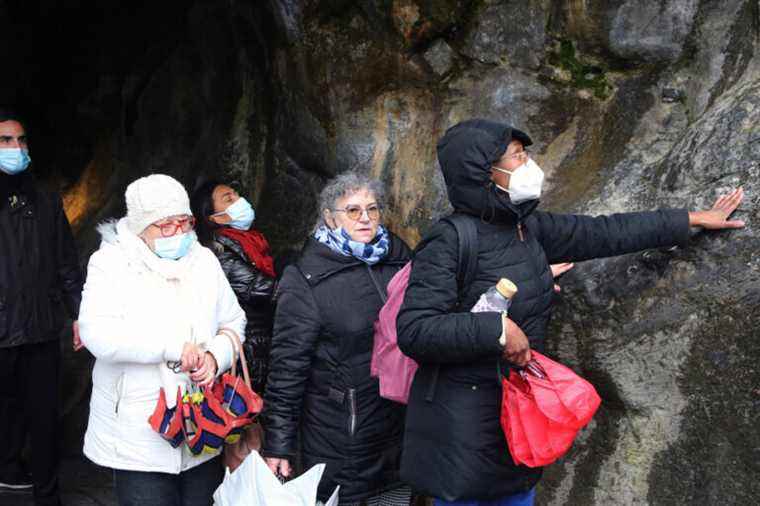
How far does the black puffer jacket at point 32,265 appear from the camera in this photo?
491cm

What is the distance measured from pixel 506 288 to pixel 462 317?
18cm

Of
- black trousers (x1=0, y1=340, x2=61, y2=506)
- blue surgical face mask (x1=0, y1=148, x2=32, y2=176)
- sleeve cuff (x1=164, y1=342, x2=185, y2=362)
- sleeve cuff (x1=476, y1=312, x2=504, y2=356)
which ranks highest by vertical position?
blue surgical face mask (x1=0, y1=148, x2=32, y2=176)

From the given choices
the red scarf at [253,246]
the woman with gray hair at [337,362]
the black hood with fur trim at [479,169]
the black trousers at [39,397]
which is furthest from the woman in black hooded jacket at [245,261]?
the black hood with fur trim at [479,169]

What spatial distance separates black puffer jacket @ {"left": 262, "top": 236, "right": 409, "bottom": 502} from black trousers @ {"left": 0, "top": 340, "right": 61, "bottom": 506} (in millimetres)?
1875

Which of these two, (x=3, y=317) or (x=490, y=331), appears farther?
(x=3, y=317)

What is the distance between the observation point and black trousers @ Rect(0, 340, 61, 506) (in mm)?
5062

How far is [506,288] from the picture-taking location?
2.96 meters

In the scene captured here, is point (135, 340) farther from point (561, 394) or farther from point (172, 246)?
point (561, 394)

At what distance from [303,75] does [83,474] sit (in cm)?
313

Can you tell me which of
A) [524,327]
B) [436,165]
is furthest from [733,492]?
[436,165]

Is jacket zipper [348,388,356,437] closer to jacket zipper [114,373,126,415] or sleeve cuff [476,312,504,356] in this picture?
jacket zipper [114,373,126,415]

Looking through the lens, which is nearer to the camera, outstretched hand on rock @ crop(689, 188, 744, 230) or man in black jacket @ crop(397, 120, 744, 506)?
man in black jacket @ crop(397, 120, 744, 506)

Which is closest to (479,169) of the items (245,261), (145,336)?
(145,336)

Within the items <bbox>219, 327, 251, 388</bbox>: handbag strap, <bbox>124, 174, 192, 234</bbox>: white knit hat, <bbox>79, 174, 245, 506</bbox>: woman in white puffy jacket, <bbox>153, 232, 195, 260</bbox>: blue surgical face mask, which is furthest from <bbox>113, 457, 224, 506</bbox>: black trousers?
<bbox>124, 174, 192, 234</bbox>: white knit hat
